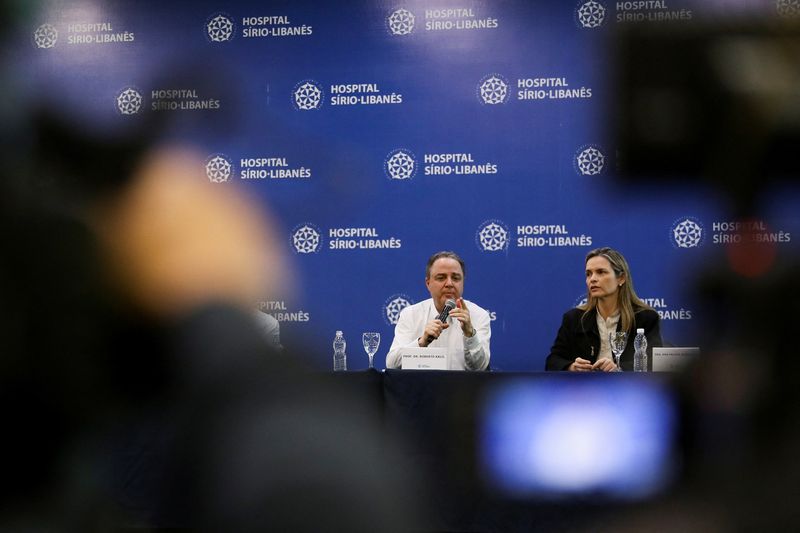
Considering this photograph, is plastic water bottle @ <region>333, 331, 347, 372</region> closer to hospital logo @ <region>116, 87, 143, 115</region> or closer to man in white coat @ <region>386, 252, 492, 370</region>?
hospital logo @ <region>116, 87, 143, 115</region>

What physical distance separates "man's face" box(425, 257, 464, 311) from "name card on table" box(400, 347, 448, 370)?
2.54 feet

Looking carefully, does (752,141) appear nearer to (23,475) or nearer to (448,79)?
(23,475)

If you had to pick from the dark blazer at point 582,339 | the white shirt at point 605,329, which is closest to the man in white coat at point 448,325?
the dark blazer at point 582,339

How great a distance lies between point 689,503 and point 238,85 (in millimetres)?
161

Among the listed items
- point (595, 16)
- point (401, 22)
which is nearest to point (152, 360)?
point (595, 16)

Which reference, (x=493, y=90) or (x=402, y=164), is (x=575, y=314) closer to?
(x=402, y=164)

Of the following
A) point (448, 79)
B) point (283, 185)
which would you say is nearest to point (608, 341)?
point (448, 79)

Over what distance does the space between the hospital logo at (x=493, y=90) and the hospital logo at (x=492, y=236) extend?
74cm

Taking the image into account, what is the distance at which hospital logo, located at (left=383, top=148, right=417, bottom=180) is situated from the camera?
5.07 meters

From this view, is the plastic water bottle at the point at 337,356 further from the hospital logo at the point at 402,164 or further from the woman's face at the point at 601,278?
the hospital logo at the point at 402,164

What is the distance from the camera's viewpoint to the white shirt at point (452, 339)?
348cm

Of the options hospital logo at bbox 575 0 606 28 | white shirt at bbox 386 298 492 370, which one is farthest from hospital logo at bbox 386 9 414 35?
hospital logo at bbox 575 0 606 28

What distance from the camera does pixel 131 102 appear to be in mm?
246

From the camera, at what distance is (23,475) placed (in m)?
0.21
